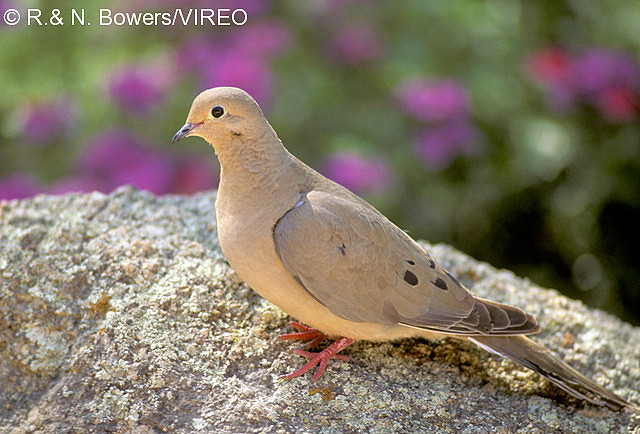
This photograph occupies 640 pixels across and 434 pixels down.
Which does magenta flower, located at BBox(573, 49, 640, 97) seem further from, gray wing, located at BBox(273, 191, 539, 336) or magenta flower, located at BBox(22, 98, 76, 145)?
magenta flower, located at BBox(22, 98, 76, 145)

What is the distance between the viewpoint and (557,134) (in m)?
4.46

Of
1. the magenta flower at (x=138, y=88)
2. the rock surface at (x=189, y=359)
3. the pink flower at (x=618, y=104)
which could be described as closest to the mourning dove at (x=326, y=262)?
the rock surface at (x=189, y=359)

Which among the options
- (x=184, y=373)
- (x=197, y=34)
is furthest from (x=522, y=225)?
(x=184, y=373)

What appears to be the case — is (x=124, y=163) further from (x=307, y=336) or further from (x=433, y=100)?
(x=307, y=336)

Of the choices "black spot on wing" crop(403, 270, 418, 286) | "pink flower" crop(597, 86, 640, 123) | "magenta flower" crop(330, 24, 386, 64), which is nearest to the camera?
"black spot on wing" crop(403, 270, 418, 286)

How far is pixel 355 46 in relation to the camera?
452 cm

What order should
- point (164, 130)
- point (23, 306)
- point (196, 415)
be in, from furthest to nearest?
point (164, 130)
point (23, 306)
point (196, 415)

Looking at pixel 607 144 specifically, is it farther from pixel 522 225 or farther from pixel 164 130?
pixel 164 130

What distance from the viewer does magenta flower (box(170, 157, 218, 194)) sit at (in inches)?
160

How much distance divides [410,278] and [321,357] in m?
0.38

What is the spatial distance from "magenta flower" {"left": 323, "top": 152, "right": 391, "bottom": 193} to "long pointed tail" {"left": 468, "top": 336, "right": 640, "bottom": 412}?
1.57 meters

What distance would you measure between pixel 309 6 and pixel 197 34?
2.31ft

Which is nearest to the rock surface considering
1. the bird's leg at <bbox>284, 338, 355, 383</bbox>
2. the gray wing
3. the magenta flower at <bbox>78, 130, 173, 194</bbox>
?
the bird's leg at <bbox>284, 338, 355, 383</bbox>

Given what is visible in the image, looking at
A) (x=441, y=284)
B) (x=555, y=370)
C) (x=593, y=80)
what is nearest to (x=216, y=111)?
(x=441, y=284)
